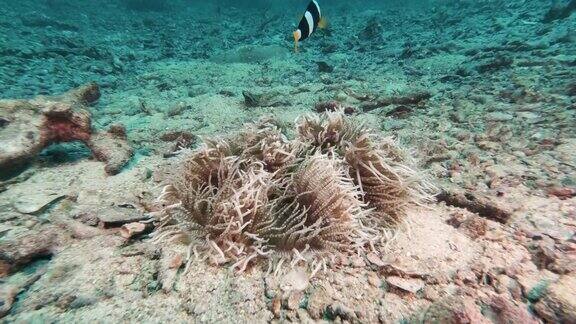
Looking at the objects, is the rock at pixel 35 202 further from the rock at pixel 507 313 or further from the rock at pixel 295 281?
the rock at pixel 507 313

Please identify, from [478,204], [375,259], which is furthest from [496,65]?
[375,259]

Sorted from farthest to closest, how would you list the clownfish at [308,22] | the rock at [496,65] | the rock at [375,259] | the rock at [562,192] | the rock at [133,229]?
1. the rock at [496,65]
2. the clownfish at [308,22]
3. the rock at [562,192]
4. the rock at [133,229]
5. the rock at [375,259]

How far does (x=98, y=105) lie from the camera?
19.2ft

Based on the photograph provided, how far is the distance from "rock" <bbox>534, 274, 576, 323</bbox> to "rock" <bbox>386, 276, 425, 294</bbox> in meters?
0.55

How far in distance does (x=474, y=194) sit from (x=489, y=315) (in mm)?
1213

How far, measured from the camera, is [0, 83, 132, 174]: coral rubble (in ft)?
10.2

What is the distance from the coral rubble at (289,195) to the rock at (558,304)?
881 mm

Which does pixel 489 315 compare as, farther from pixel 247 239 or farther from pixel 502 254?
pixel 247 239

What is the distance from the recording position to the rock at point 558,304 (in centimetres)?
157

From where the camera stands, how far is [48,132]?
336 cm

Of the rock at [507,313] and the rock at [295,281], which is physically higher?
the rock at [295,281]

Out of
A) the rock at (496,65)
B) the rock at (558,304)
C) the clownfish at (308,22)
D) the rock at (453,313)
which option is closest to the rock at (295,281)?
the rock at (453,313)

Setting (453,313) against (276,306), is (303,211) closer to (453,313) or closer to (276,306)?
(276,306)

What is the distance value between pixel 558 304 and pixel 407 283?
27.3 inches
